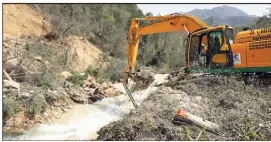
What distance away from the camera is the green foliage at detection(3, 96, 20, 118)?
1109cm

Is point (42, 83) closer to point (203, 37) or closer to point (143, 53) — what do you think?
point (203, 37)

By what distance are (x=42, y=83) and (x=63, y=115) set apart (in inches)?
86.3

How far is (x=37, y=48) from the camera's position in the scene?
18.6 meters

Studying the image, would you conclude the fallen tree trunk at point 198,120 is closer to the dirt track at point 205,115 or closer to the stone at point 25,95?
the dirt track at point 205,115

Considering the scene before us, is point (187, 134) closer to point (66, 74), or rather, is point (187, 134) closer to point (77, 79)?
point (77, 79)

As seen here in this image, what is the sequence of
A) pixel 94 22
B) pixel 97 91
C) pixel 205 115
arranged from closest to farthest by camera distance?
pixel 205 115, pixel 97 91, pixel 94 22

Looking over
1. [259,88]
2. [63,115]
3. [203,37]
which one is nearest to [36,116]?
[63,115]

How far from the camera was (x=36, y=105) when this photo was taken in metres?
11.6

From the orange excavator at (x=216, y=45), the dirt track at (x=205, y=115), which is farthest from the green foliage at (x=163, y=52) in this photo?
the dirt track at (x=205, y=115)

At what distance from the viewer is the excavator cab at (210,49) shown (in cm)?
1056

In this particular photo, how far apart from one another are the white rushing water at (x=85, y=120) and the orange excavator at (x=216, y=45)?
1289 millimetres

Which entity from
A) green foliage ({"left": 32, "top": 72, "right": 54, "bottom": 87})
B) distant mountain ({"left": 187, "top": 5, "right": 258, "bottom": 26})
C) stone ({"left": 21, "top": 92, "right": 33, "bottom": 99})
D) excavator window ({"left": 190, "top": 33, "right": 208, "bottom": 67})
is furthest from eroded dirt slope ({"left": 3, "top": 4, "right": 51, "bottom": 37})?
excavator window ({"left": 190, "top": 33, "right": 208, "bottom": 67})

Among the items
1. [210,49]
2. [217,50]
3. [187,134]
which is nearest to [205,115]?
[187,134]

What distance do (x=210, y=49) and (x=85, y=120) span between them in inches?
151
